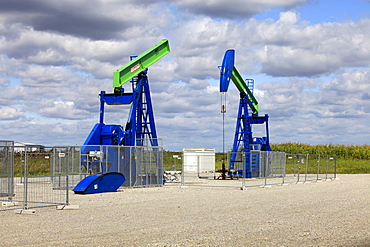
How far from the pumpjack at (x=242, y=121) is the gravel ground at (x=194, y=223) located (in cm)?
1796

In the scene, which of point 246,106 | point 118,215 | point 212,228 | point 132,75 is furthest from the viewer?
point 246,106

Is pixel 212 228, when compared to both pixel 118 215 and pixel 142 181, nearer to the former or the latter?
pixel 118 215

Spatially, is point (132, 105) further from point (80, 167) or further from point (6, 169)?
point (6, 169)

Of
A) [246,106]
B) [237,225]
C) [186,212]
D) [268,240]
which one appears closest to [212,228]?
[237,225]

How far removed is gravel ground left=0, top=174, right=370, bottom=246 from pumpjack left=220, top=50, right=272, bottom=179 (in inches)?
707

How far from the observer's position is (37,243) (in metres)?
11.0

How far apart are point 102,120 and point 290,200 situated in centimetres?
1387

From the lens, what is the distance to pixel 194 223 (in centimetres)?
1416

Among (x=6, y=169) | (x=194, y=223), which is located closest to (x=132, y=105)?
(x=6, y=169)

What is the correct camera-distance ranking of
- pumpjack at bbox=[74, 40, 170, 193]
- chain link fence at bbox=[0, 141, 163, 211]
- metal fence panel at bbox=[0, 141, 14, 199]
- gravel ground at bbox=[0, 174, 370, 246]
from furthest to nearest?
pumpjack at bbox=[74, 40, 170, 193] → chain link fence at bbox=[0, 141, 163, 211] → metal fence panel at bbox=[0, 141, 14, 199] → gravel ground at bbox=[0, 174, 370, 246]

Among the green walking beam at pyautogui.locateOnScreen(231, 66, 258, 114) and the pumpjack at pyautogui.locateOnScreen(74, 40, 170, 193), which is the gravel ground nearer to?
the pumpjack at pyautogui.locateOnScreen(74, 40, 170, 193)

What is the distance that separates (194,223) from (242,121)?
31.9m

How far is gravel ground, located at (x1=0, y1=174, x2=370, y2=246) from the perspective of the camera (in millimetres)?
11250

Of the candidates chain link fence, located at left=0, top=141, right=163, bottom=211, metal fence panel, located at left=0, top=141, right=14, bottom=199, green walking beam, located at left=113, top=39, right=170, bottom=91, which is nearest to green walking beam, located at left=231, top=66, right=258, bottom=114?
green walking beam, located at left=113, top=39, right=170, bottom=91
